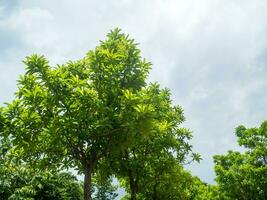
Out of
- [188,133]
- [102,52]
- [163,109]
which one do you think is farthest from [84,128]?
[188,133]

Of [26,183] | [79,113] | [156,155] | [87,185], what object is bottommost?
[87,185]

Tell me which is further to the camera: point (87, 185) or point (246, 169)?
point (246, 169)

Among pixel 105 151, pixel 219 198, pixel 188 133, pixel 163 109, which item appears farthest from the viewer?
pixel 219 198

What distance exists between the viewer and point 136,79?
17.4 metres

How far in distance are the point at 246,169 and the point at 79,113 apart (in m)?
21.7

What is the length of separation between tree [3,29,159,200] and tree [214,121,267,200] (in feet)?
62.4

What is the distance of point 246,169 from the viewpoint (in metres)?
32.5

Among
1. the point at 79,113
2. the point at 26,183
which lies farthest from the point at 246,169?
the point at 79,113

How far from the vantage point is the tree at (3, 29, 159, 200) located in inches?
588

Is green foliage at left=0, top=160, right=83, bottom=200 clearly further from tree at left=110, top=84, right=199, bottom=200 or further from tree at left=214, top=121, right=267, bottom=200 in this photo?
tree at left=214, top=121, right=267, bottom=200

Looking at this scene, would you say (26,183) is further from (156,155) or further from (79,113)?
(79,113)

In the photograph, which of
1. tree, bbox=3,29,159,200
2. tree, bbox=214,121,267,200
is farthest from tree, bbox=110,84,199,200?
tree, bbox=214,121,267,200

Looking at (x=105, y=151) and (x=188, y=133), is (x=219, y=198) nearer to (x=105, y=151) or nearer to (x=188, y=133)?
(x=188, y=133)

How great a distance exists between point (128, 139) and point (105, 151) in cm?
114
